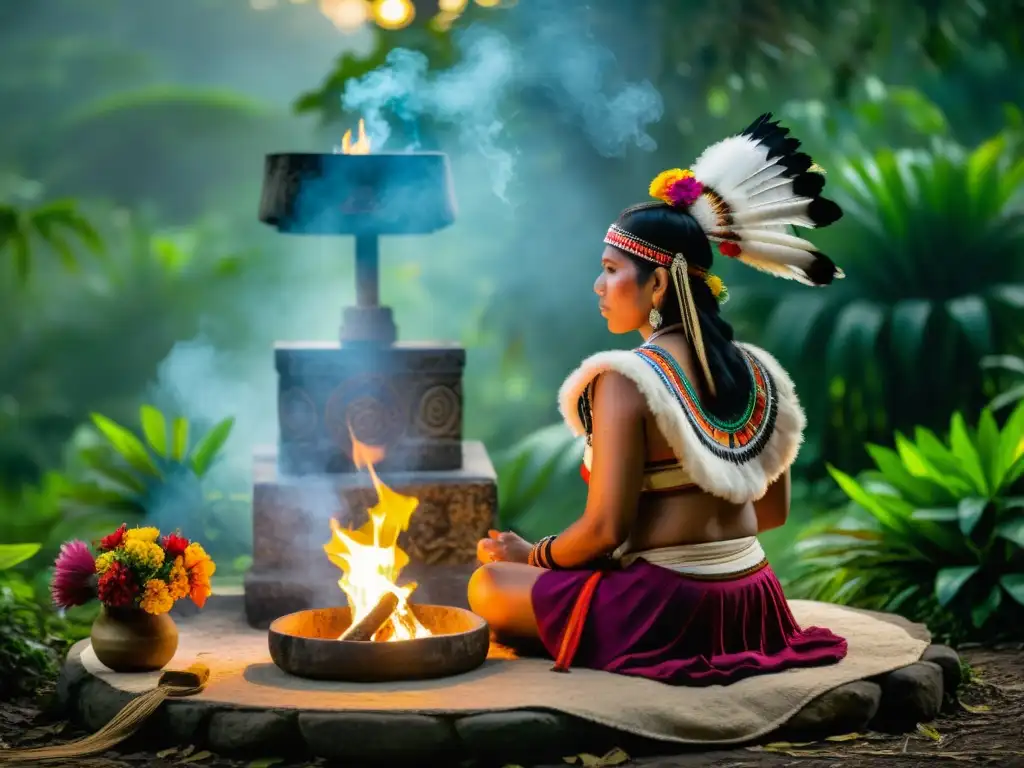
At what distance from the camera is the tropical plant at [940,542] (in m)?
5.85

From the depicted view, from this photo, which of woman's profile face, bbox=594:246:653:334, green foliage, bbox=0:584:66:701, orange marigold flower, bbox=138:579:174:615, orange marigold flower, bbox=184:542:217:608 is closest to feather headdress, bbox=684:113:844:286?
woman's profile face, bbox=594:246:653:334

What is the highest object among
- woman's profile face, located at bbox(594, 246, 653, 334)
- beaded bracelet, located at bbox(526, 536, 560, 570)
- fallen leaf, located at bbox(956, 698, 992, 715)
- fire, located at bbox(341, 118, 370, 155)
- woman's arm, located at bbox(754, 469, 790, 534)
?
fire, located at bbox(341, 118, 370, 155)

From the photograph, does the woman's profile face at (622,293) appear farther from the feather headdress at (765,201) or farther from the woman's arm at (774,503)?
the woman's arm at (774,503)

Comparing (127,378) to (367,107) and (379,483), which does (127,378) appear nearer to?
(367,107)

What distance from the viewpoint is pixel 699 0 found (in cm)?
872

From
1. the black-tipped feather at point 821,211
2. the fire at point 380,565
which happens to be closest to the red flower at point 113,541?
the fire at point 380,565

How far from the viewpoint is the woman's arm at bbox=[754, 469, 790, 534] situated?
5004mm

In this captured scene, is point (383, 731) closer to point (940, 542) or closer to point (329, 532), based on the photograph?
point (329, 532)

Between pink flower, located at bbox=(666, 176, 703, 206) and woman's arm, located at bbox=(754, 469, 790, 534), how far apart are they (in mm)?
1041

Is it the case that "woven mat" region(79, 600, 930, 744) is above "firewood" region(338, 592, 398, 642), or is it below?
below

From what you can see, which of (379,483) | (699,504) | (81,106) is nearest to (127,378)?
(81,106)

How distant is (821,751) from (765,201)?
178 cm

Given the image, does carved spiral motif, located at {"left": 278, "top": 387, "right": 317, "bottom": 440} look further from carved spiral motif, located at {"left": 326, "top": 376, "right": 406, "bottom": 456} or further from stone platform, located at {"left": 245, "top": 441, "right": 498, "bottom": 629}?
stone platform, located at {"left": 245, "top": 441, "right": 498, "bottom": 629}

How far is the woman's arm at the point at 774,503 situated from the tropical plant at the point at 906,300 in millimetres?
3216
